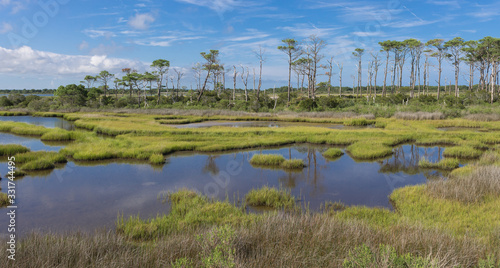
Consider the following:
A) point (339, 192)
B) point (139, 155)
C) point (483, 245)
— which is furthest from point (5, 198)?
point (483, 245)

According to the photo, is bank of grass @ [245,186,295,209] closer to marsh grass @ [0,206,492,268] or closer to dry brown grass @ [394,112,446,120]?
marsh grass @ [0,206,492,268]

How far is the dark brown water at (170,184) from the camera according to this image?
29.7 ft

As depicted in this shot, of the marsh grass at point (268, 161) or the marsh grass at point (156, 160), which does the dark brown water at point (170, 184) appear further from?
the marsh grass at point (268, 161)

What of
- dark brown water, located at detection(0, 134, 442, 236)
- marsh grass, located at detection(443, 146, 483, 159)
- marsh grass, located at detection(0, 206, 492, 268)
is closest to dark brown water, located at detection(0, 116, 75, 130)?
dark brown water, located at detection(0, 134, 442, 236)

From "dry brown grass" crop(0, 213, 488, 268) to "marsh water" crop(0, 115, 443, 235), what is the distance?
102 inches

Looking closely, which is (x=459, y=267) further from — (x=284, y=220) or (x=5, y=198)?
(x=5, y=198)

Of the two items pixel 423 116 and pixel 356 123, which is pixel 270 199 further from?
pixel 423 116

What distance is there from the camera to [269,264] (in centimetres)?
Answer: 469

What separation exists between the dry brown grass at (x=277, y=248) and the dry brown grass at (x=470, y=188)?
13.2ft

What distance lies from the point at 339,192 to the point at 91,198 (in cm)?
895

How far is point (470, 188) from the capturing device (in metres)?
9.33

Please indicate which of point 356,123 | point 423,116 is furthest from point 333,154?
point 423,116

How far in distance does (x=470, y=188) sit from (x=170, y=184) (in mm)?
10457

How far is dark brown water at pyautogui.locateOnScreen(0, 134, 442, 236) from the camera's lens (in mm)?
9055
